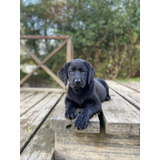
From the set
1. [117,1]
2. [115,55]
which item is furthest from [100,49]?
[117,1]

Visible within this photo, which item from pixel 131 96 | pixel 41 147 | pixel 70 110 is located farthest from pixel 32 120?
pixel 131 96

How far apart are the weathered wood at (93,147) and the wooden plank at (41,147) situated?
136 millimetres

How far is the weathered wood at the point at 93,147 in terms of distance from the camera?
1652 mm

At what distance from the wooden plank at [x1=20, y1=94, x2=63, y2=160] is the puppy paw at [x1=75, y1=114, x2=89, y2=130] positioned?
1.77 ft

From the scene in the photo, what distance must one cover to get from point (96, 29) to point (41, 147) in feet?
22.1

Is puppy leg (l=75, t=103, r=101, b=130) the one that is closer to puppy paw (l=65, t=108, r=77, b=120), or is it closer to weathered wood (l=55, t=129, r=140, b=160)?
puppy paw (l=65, t=108, r=77, b=120)

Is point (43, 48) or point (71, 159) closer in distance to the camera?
point (71, 159)

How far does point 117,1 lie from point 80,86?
6.76 m

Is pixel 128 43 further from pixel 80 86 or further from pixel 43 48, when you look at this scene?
pixel 80 86

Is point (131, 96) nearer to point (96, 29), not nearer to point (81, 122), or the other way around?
point (81, 122)

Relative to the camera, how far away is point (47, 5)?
24.6ft

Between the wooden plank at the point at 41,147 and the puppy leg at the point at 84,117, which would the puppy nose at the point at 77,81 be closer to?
the puppy leg at the point at 84,117

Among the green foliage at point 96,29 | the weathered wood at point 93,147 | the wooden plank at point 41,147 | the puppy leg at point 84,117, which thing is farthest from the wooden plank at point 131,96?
the green foliage at point 96,29
